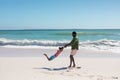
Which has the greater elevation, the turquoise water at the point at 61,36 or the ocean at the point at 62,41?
the ocean at the point at 62,41

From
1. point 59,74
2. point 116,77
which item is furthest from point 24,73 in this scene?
point 116,77

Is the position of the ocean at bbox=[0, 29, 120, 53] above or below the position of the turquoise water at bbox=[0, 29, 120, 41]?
above

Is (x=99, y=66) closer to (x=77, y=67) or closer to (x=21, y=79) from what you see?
(x=77, y=67)

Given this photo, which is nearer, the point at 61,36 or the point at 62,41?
the point at 62,41

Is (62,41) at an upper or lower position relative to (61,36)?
upper

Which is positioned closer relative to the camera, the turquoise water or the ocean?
the ocean

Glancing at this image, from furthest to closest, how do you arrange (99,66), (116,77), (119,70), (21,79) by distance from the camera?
(99,66)
(119,70)
(116,77)
(21,79)

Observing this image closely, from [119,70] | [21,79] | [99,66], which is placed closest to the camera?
[21,79]

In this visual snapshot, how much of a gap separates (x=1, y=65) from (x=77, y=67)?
9.87ft

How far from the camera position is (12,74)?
8250 mm

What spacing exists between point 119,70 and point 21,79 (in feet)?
12.6

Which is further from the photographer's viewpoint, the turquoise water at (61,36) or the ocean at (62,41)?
the turquoise water at (61,36)

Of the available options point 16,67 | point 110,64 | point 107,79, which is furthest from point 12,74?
point 110,64

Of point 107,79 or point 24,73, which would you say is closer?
point 107,79
